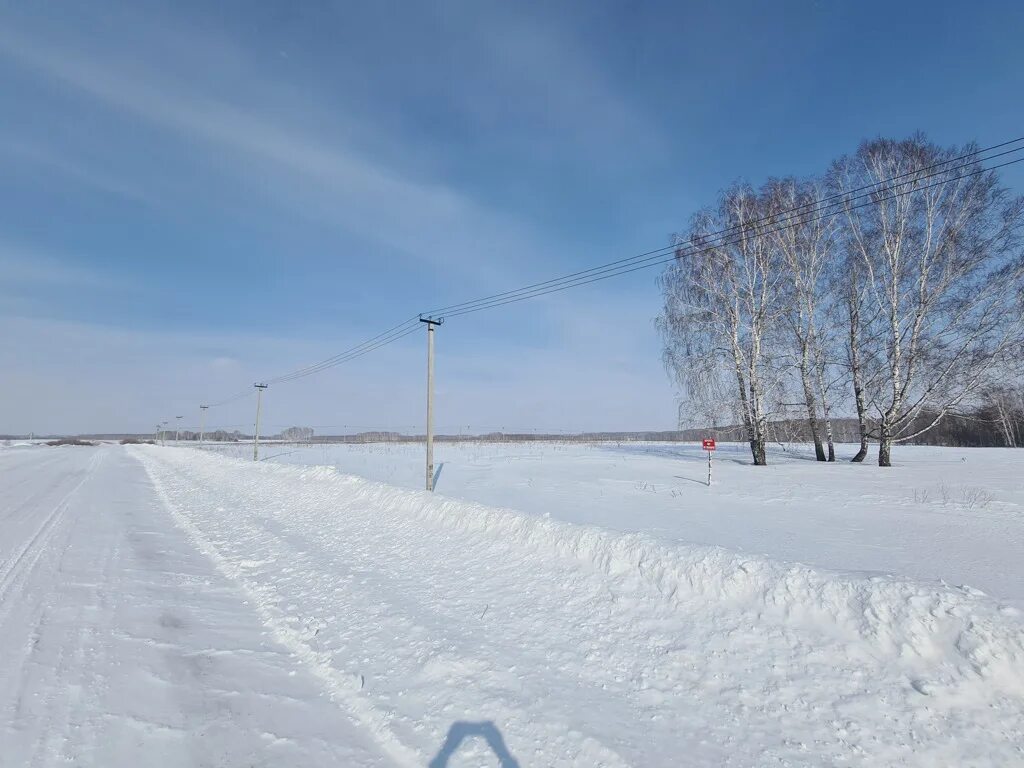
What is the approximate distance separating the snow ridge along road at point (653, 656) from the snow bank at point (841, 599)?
14mm

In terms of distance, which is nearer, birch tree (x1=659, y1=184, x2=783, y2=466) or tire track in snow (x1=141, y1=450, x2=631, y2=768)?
tire track in snow (x1=141, y1=450, x2=631, y2=768)

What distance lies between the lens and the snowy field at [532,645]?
122 inches

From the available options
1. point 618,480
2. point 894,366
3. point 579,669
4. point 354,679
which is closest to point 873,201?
point 894,366

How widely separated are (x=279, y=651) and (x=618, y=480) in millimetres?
11547

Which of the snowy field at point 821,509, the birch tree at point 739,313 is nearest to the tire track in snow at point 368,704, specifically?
the snowy field at point 821,509

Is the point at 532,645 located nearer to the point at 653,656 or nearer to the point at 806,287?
the point at 653,656

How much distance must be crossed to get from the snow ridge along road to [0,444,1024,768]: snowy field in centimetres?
2

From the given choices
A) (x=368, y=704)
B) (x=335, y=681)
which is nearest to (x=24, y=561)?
(x=335, y=681)

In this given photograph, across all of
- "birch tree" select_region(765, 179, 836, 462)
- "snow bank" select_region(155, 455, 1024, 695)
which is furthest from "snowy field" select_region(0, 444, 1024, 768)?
"birch tree" select_region(765, 179, 836, 462)

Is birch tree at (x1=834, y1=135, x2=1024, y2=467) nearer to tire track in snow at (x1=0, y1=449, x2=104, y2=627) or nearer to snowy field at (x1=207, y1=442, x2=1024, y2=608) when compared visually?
snowy field at (x1=207, y1=442, x2=1024, y2=608)

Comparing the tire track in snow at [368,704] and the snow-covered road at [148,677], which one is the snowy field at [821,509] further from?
the snow-covered road at [148,677]

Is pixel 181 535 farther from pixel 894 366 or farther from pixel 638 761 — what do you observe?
pixel 894 366

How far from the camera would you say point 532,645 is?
4.52 metres

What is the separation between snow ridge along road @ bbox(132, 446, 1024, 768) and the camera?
3105 mm
